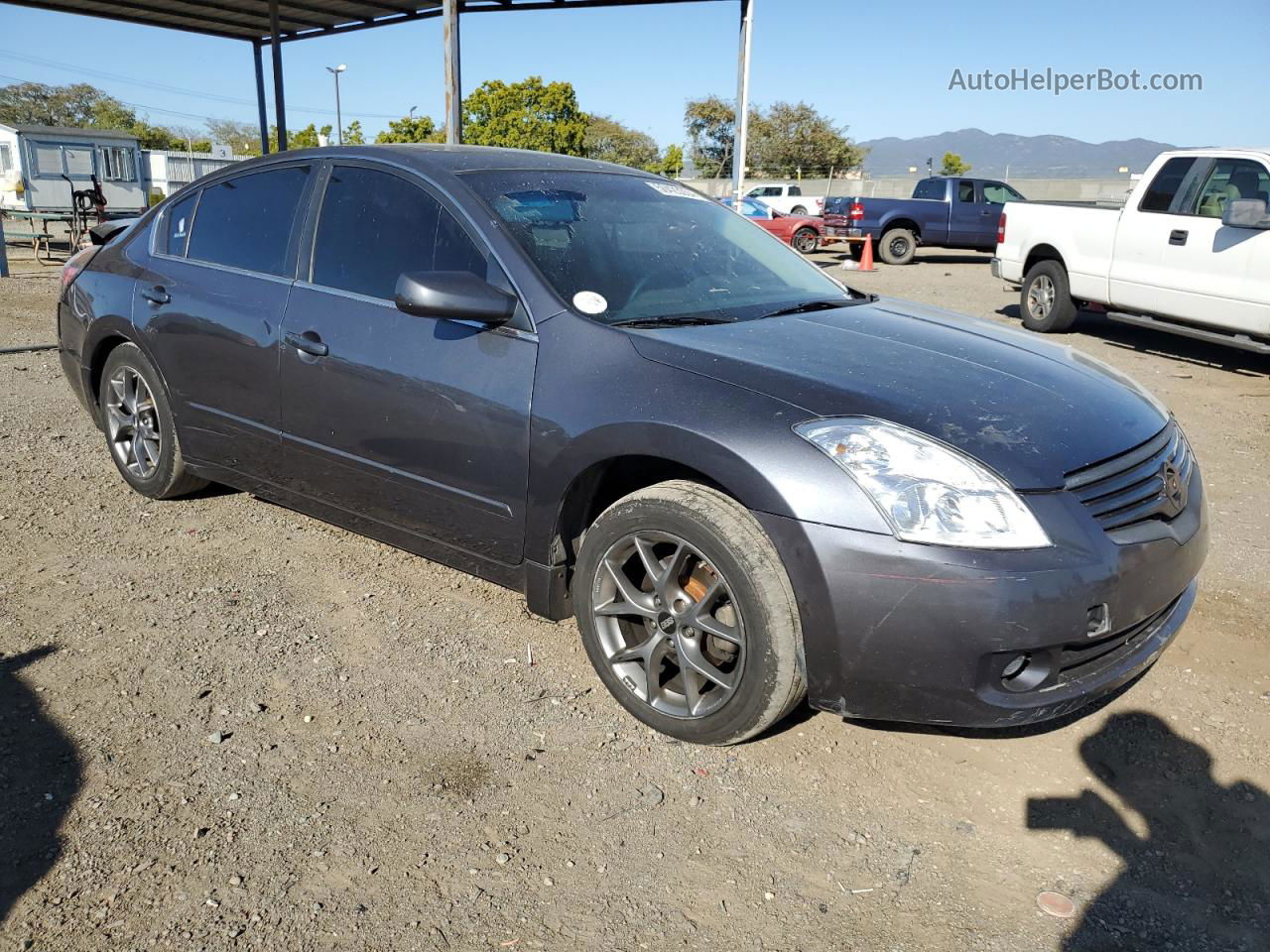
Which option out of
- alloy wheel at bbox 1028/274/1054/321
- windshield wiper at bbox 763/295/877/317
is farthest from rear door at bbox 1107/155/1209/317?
windshield wiper at bbox 763/295/877/317

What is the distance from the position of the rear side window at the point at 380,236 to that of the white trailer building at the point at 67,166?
895 inches

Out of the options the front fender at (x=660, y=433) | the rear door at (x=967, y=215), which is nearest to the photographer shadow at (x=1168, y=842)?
the front fender at (x=660, y=433)

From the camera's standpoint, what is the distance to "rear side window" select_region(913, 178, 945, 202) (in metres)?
21.6

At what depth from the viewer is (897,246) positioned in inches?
840

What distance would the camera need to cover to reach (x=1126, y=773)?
9.42 feet

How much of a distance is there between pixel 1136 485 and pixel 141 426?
168 inches

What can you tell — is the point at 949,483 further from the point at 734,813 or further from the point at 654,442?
the point at 734,813

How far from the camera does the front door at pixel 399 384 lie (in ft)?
10.6

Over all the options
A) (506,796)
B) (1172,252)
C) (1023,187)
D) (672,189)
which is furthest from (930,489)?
(1023,187)

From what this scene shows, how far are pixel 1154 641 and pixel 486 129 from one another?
2789 inches

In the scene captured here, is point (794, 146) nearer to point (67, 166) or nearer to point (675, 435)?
point (67, 166)

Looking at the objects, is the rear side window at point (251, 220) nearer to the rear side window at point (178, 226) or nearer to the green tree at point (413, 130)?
the rear side window at point (178, 226)

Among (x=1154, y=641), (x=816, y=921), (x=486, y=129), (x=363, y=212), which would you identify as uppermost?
(x=486, y=129)

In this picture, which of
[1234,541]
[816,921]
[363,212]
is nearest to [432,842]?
[816,921]
